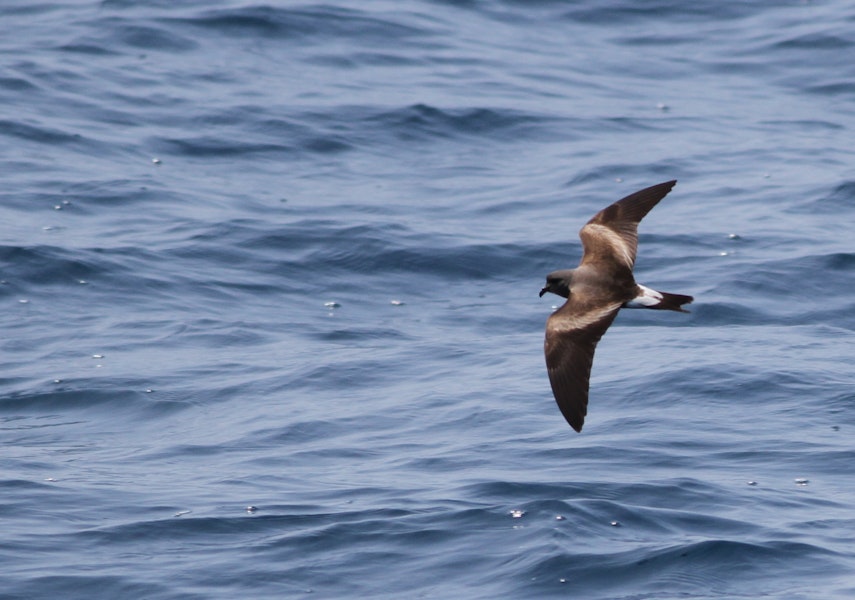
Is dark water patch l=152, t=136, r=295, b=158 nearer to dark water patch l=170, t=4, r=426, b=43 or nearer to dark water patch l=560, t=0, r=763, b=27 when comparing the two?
dark water patch l=170, t=4, r=426, b=43

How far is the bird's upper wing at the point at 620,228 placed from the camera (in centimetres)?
880

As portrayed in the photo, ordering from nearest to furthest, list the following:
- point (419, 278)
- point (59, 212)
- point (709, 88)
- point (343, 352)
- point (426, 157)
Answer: point (343, 352) → point (419, 278) → point (59, 212) → point (426, 157) → point (709, 88)

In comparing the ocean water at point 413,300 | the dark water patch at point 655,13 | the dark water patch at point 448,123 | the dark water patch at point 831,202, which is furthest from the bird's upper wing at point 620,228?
the dark water patch at point 655,13

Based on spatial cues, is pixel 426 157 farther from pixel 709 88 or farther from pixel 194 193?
pixel 709 88

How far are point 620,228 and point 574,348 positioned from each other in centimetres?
146

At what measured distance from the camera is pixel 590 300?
8.20 m

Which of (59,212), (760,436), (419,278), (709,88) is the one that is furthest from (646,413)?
(709,88)

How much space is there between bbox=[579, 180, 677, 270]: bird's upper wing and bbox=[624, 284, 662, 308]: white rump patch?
0.59 meters

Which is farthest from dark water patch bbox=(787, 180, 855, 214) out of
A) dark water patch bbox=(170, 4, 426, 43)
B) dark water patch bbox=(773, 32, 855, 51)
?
dark water patch bbox=(170, 4, 426, 43)

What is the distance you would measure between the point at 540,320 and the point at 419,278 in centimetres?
132

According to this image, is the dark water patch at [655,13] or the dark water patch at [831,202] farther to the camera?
the dark water patch at [655,13]

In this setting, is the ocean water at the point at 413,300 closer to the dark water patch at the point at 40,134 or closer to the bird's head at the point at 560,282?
the dark water patch at the point at 40,134

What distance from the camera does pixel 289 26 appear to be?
19547mm

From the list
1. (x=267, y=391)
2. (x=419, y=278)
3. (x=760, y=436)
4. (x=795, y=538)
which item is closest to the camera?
(x=795, y=538)
